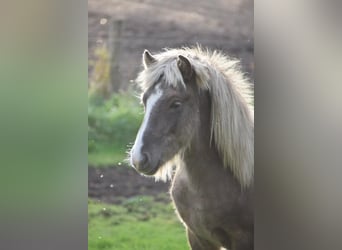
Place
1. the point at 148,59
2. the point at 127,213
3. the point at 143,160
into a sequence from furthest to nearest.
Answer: the point at 127,213, the point at 148,59, the point at 143,160

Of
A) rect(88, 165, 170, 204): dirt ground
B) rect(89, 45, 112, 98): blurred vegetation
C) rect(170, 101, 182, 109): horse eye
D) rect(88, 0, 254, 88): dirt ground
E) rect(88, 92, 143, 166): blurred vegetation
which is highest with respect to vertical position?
rect(88, 0, 254, 88): dirt ground

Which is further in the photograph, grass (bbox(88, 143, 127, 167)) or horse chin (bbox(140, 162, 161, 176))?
grass (bbox(88, 143, 127, 167))

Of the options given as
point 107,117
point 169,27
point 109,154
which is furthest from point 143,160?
point 169,27

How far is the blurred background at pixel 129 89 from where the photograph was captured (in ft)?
12.7

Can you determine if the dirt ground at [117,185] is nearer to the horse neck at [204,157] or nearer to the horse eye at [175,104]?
the horse neck at [204,157]

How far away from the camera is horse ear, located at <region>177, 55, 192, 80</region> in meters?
3.72

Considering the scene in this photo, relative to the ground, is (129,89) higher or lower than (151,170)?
higher

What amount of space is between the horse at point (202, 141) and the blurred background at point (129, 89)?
9cm

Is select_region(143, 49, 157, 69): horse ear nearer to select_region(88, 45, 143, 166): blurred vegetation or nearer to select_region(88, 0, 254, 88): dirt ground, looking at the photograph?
select_region(88, 0, 254, 88): dirt ground

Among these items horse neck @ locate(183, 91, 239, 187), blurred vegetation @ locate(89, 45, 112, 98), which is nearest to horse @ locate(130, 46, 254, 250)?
horse neck @ locate(183, 91, 239, 187)

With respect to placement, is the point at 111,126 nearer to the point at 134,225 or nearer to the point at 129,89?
the point at 129,89

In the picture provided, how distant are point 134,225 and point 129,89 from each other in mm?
863

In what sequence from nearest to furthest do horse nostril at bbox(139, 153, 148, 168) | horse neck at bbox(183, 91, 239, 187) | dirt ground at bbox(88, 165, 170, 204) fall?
horse nostril at bbox(139, 153, 148, 168)
horse neck at bbox(183, 91, 239, 187)
dirt ground at bbox(88, 165, 170, 204)

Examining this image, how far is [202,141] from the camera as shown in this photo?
152 inches
